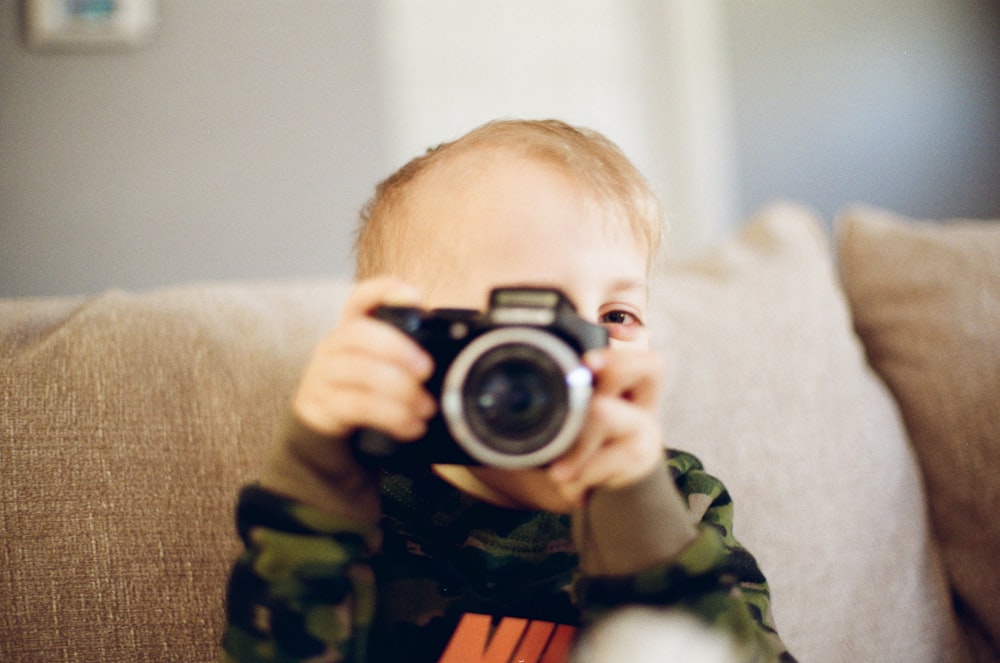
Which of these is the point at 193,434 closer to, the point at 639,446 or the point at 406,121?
the point at 639,446

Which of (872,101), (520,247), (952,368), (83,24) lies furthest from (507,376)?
(872,101)

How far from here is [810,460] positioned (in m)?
0.82

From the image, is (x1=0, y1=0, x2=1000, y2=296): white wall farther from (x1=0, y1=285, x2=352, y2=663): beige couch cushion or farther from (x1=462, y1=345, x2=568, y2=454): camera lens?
(x1=462, y1=345, x2=568, y2=454): camera lens

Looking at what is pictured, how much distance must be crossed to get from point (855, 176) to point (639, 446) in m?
1.77

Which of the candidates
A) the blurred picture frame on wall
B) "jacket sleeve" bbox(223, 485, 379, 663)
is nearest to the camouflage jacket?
"jacket sleeve" bbox(223, 485, 379, 663)

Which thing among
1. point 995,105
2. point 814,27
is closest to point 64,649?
point 814,27

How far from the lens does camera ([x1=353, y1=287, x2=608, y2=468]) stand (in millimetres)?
443

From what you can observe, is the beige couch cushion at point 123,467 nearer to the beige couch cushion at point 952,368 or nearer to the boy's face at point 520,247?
the boy's face at point 520,247

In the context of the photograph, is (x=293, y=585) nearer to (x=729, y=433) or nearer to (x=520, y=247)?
(x=520, y=247)

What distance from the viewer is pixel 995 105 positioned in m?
1.86

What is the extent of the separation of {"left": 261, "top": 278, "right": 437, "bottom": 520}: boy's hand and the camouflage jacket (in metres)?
0.02

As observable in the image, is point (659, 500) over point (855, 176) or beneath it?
beneath

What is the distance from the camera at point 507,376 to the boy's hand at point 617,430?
0.02m

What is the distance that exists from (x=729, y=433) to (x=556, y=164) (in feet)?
1.29
